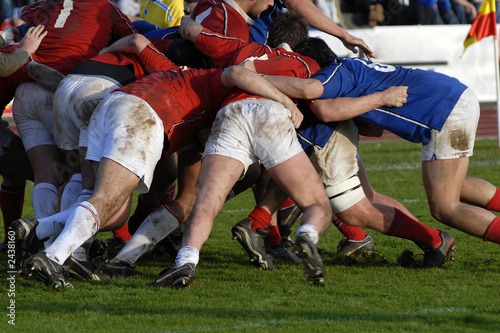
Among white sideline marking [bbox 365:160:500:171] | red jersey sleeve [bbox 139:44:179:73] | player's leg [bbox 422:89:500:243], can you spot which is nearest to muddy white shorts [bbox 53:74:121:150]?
red jersey sleeve [bbox 139:44:179:73]

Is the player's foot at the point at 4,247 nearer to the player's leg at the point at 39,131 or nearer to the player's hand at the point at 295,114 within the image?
the player's leg at the point at 39,131

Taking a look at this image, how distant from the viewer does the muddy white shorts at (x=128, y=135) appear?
4.12 meters

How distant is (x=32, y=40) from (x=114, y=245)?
183cm

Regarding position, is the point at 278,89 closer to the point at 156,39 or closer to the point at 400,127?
the point at 400,127

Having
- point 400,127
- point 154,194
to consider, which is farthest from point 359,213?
point 154,194

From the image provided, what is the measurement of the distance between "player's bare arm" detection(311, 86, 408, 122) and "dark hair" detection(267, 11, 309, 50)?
826mm

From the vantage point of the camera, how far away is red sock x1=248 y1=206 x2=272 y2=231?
4699mm

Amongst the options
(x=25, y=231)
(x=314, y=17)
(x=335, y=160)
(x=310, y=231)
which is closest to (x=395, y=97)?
(x=335, y=160)

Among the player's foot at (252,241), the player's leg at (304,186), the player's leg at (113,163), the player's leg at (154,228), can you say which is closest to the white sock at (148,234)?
the player's leg at (154,228)

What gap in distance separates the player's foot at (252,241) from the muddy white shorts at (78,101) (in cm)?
125

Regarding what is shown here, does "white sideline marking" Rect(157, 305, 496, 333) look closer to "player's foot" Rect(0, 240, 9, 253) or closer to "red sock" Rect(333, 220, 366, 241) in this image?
"red sock" Rect(333, 220, 366, 241)

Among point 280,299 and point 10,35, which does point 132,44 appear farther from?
point 280,299

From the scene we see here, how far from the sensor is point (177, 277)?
12.9 feet

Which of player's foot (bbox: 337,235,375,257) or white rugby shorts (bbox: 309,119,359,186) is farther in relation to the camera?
player's foot (bbox: 337,235,375,257)
